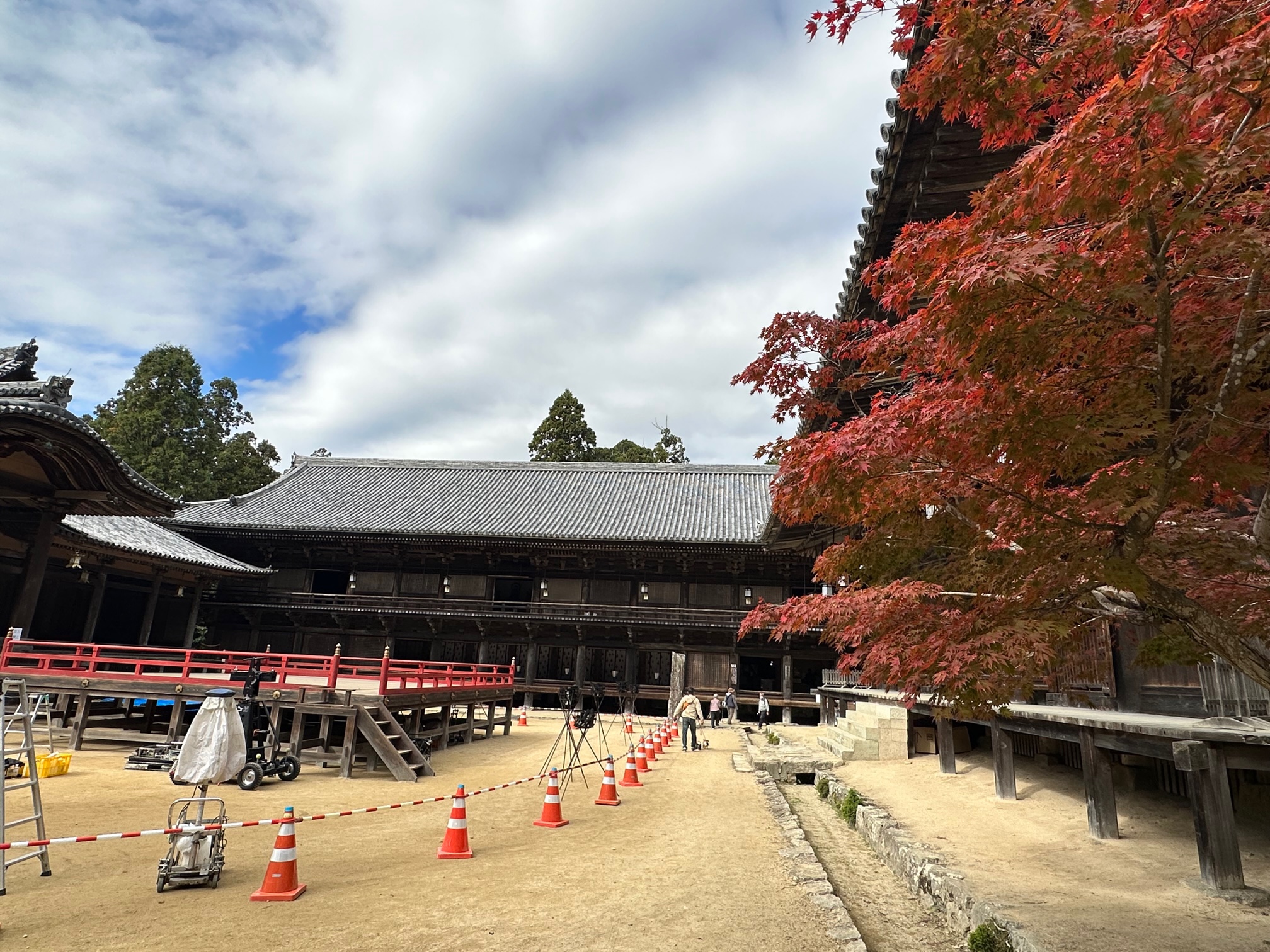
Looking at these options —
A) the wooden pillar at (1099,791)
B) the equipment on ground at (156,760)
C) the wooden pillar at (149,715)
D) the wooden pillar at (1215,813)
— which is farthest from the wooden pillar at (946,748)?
the wooden pillar at (149,715)

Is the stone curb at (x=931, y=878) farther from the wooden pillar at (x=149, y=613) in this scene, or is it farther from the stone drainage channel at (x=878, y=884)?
the wooden pillar at (x=149, y=613)

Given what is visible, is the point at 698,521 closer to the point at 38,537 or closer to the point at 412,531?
the point at 412,531

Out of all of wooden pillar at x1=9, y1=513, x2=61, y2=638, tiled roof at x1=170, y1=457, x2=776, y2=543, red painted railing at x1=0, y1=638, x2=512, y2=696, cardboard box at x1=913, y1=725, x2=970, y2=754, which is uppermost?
tiled roof at x1=170, y1=457, x2=776, y2=543

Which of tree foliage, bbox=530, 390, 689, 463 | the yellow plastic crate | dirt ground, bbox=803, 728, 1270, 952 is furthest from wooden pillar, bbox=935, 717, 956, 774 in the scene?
tree foliage, bbox=530, 390, 689, 463

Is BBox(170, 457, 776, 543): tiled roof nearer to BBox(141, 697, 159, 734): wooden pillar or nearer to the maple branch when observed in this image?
BBox(141, 697, 159, 734): wooden pillar

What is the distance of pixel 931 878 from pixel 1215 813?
7.28ft

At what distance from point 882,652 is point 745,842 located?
13.1 feet

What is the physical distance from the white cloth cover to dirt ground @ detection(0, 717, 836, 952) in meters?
0.81

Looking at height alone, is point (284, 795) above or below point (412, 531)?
below

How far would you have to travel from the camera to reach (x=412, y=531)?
84.2 feet

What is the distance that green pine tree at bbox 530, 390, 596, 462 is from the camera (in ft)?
167

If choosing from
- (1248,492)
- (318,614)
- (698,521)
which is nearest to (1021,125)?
(1248,492)

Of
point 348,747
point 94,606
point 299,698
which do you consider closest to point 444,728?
point 348,747

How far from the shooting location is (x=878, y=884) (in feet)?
22.7
